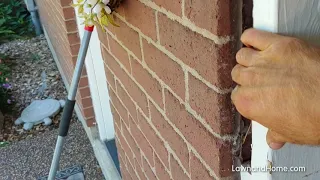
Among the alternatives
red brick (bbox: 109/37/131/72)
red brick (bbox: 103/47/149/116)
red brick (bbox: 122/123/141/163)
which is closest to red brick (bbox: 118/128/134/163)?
red brick (bbox: 122/123/141/163)

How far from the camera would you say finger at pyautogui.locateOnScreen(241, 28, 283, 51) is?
0.69m

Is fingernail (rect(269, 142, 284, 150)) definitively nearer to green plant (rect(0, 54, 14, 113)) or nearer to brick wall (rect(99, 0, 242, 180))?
brick wall (rect(99, 0, 242, 180))

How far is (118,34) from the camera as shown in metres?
1.63

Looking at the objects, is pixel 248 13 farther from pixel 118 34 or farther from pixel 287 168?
pixel 118 34

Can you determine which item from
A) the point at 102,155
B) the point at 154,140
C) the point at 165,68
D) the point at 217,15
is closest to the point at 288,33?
the point at 217,15

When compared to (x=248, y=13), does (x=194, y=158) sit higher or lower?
lower

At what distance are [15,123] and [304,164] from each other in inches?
150

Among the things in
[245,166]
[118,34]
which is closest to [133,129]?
[118,34]

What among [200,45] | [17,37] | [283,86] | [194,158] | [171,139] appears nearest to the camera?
[283,86]

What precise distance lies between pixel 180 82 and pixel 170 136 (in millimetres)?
258

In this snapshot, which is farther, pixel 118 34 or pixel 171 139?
pixel 118 34

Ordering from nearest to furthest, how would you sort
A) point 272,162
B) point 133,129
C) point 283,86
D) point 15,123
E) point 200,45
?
1. point 283,86
2. point 272,162
3. point 200,45
4. point 133,129
5. point 15,123

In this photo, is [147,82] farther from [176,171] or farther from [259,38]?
[259,38]

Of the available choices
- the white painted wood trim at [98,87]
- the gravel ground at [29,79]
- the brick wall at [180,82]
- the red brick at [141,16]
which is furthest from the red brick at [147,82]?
the gravel ground at [29,79]
